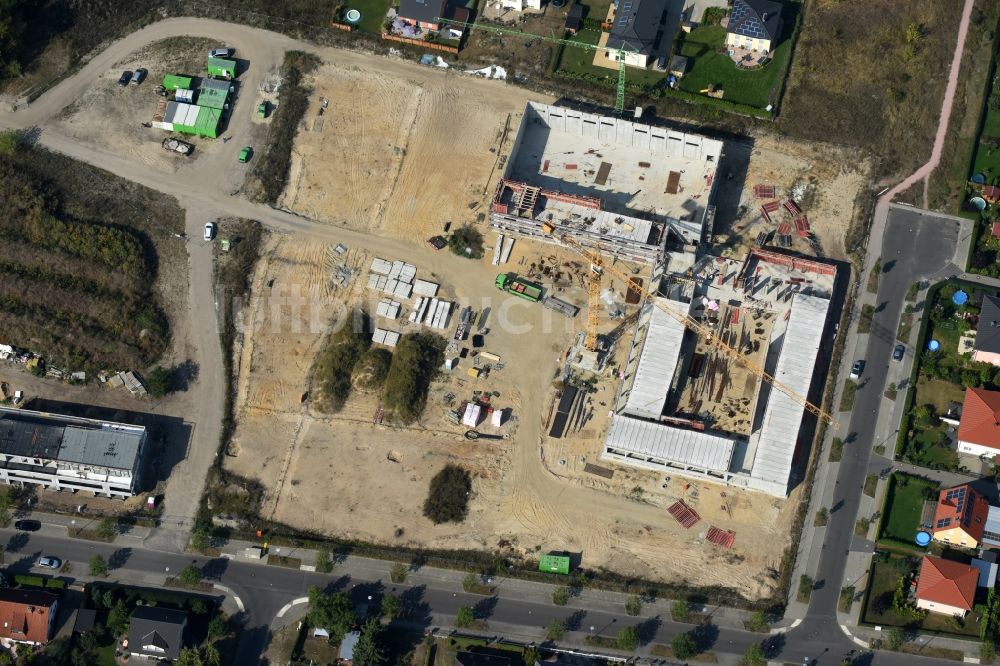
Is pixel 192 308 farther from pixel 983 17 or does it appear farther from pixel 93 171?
pixel 983 17

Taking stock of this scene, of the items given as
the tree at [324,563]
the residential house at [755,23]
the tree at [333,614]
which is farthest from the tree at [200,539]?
the residential house at [755,23]

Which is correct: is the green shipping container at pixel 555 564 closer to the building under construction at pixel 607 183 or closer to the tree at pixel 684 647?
the tree at pixel 684 647

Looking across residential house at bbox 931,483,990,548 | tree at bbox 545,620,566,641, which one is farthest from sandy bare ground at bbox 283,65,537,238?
residential house at bbox 931,483,990,548

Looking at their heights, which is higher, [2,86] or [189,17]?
[189,17]

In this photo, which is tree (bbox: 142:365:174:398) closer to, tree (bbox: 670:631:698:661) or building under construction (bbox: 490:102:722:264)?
building under construction (bbox: 490:102:722:264)

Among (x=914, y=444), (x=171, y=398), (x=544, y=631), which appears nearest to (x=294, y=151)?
(x=171, y=398)
